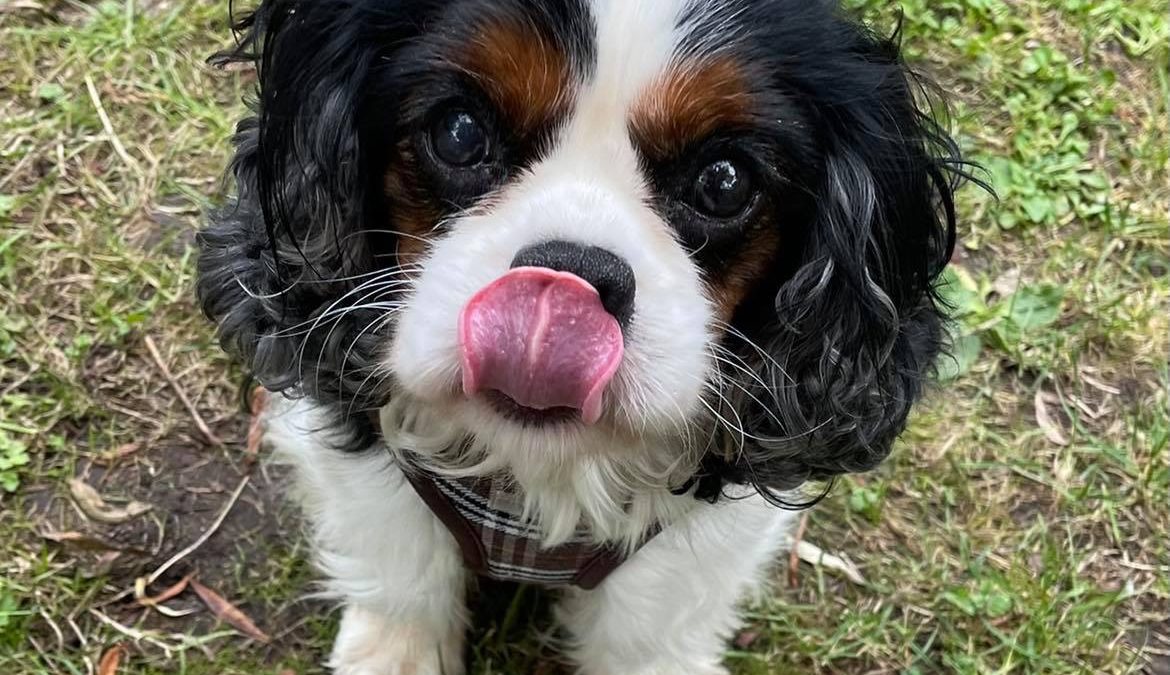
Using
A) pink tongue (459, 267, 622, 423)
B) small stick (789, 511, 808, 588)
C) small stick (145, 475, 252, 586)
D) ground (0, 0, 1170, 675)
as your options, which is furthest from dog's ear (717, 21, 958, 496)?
small stick (145, 475, 252, 586)

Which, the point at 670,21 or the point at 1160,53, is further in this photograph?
the point at 1160,53

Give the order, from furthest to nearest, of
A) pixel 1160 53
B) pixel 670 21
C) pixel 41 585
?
pixel 1160 53
pixel 41 585
pixel 670 21

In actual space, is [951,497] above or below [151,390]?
below

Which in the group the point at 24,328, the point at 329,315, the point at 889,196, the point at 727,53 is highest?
the point at 727,53

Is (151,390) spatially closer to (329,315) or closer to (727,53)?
(329,315)

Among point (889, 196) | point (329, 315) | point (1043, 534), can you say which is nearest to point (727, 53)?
point (889, 196)

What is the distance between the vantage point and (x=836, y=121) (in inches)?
68.8

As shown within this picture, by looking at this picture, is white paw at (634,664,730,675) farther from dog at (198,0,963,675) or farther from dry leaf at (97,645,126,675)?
dry leaf at (97,645,126,675)

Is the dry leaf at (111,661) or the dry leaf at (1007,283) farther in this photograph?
the dry leaf at (1007,283)

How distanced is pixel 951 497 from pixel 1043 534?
0.75 feet

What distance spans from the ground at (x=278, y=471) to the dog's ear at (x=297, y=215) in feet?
2.84

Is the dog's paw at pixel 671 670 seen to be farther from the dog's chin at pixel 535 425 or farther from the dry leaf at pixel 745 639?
the dog's chin at pixel 535 425

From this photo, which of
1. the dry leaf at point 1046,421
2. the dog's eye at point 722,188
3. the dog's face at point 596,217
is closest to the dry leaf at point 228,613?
the dog's face at point 596,217

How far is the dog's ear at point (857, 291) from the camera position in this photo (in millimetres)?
1758
